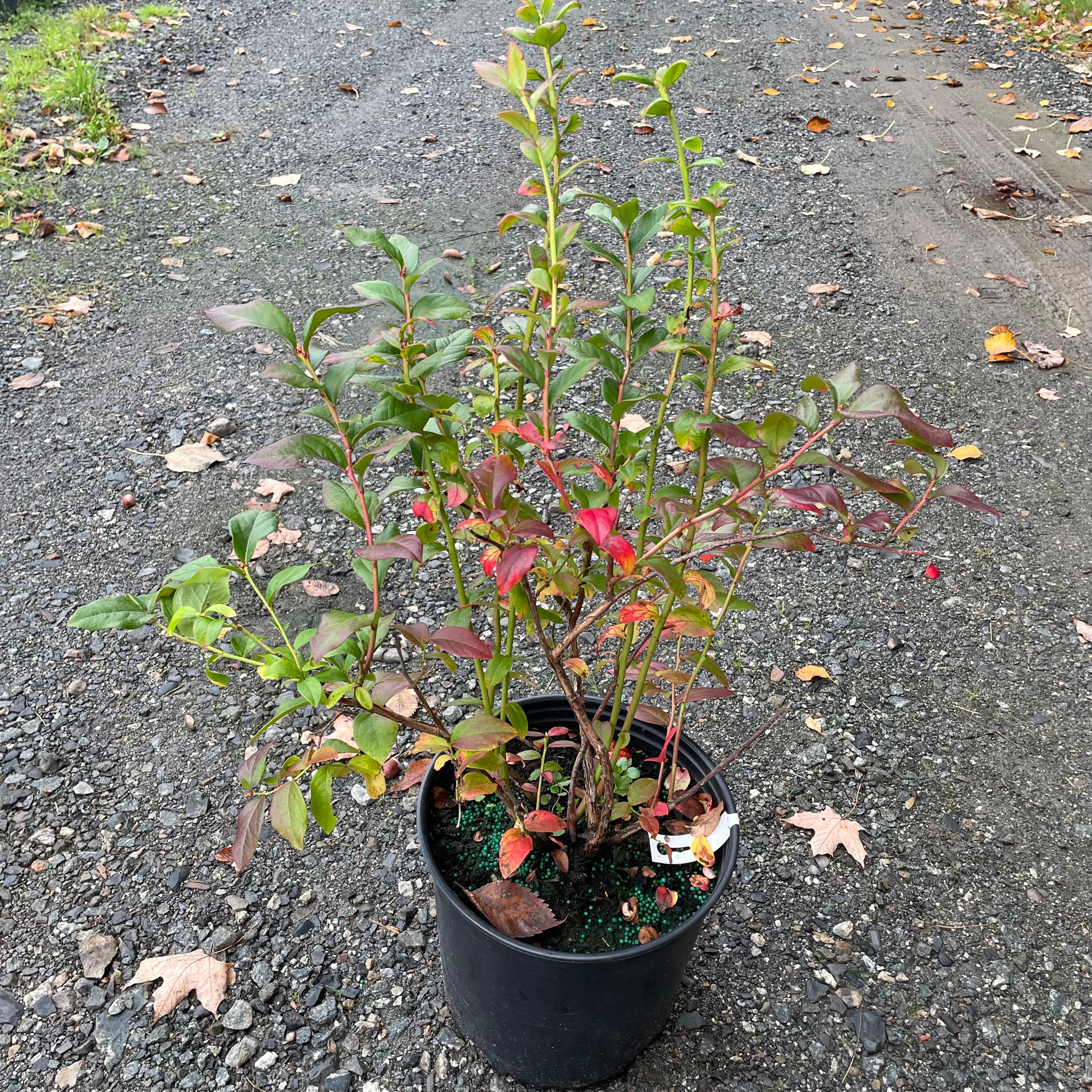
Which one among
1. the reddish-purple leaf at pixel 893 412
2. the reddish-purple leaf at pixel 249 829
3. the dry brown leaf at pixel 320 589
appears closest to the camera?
the reddish-purple leaf at pixel 893 412

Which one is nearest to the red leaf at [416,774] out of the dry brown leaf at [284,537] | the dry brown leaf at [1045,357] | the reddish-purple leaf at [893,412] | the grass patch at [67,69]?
the reddish-purple leaf at [893,412]

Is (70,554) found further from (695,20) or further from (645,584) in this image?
(695,20)

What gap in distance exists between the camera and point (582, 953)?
1.38 meters

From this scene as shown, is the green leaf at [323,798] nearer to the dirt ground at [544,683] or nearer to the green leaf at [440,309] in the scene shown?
the green leaf at [440,309]

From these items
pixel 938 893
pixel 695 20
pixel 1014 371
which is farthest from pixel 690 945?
pixel 695 20

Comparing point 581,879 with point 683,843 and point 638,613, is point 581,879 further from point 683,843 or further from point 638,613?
point 638,613

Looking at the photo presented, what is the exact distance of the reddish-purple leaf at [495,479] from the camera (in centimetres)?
104

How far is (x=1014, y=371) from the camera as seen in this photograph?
11.0 feet

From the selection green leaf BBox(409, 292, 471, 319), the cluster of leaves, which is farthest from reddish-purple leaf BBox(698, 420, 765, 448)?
green leaf BBox(409, 292, 471, 319)

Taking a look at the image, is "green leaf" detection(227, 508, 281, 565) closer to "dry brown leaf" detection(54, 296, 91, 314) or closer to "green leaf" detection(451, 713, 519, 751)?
"green leaf" detection(451, 713, 519, 751)

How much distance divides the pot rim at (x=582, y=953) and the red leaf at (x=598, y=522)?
0.49 metres

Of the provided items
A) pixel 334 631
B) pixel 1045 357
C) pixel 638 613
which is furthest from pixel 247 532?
pixel 1045 357

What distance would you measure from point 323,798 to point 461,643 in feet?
0.87

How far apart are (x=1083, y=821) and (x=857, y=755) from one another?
51cm
